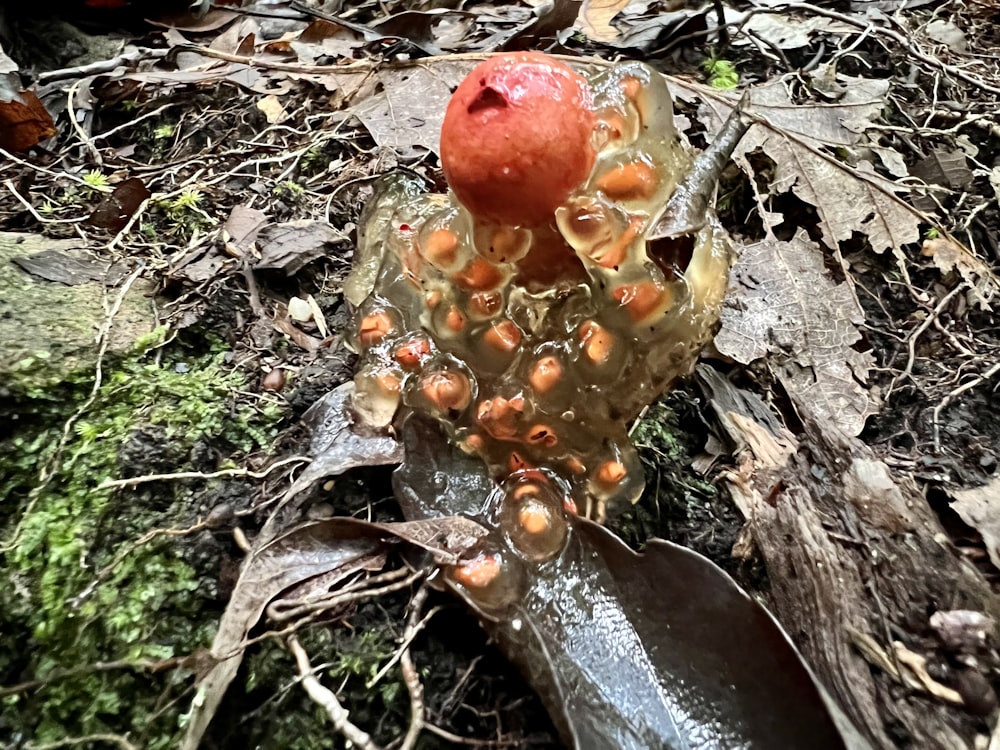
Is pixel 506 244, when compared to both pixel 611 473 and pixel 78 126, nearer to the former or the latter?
pixel 611 473

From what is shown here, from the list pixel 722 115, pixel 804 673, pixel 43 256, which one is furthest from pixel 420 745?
pixel 722 115

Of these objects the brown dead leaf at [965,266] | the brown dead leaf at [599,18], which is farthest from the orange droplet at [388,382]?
the brown dead leaf at [599,18]

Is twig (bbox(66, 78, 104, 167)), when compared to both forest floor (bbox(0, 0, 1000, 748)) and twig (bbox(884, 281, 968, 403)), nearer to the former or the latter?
forest floor (bbox(0, 0, 1000, 748))

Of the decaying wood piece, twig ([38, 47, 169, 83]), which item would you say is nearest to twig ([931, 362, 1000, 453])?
the decaying wood piece

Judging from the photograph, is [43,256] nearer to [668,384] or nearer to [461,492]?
[461,492]

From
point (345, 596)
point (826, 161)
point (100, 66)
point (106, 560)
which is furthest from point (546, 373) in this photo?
point (100, 66)

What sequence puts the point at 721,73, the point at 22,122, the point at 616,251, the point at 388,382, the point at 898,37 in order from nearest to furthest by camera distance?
the point at 616,251 < the point at 388,382 < the point at 22,122 < the point at 721,73 < the point at 898,37
